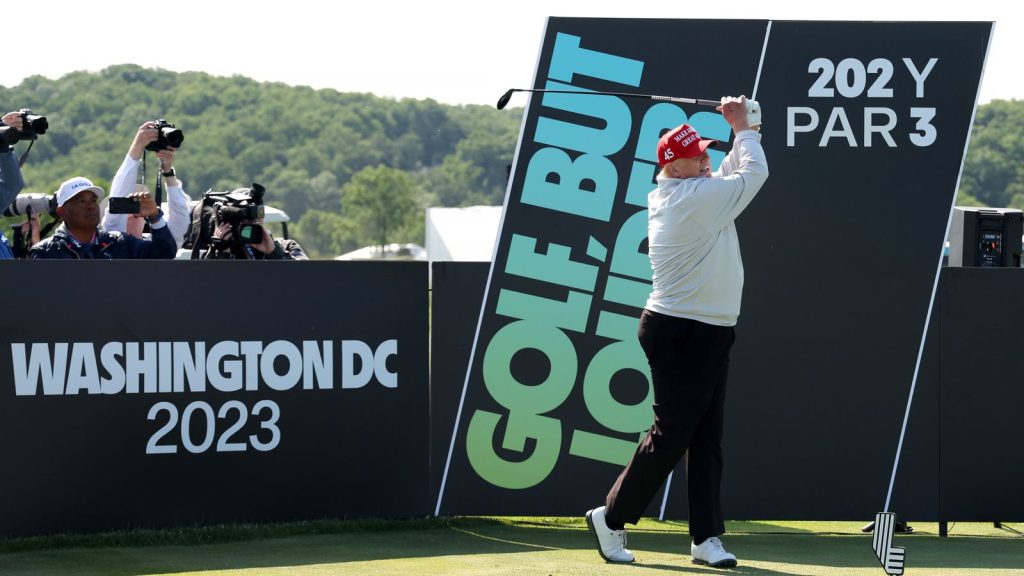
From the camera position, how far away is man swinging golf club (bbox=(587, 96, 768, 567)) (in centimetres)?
522

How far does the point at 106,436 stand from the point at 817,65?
397 cm

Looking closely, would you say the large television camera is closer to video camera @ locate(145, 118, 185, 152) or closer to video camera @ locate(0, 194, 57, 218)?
video camera @ locate(145, 118, 185, 152)

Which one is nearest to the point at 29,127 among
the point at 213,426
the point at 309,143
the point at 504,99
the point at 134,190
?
the point at 134,190

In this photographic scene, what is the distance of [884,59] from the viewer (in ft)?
20.9

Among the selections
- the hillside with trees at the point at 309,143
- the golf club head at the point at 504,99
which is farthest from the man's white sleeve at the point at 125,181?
the hillside with trees at the point at 309,143

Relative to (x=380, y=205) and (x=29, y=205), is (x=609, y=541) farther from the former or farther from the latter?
(x=380, y=205)

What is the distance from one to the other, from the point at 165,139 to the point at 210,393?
1825 millimetres

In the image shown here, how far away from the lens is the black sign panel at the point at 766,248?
6363mm

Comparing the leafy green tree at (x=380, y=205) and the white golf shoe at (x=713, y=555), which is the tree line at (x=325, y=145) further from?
the white golf shoe at (x=713, y=555)

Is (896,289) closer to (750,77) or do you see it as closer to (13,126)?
(750,77)

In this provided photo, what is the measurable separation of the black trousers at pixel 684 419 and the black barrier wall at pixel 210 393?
55.5 inches

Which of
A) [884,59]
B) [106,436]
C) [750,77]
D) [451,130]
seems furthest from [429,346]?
[451,130]

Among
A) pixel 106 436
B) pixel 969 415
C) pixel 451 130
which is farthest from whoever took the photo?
pixel 451 130

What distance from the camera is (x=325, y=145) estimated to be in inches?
4988
